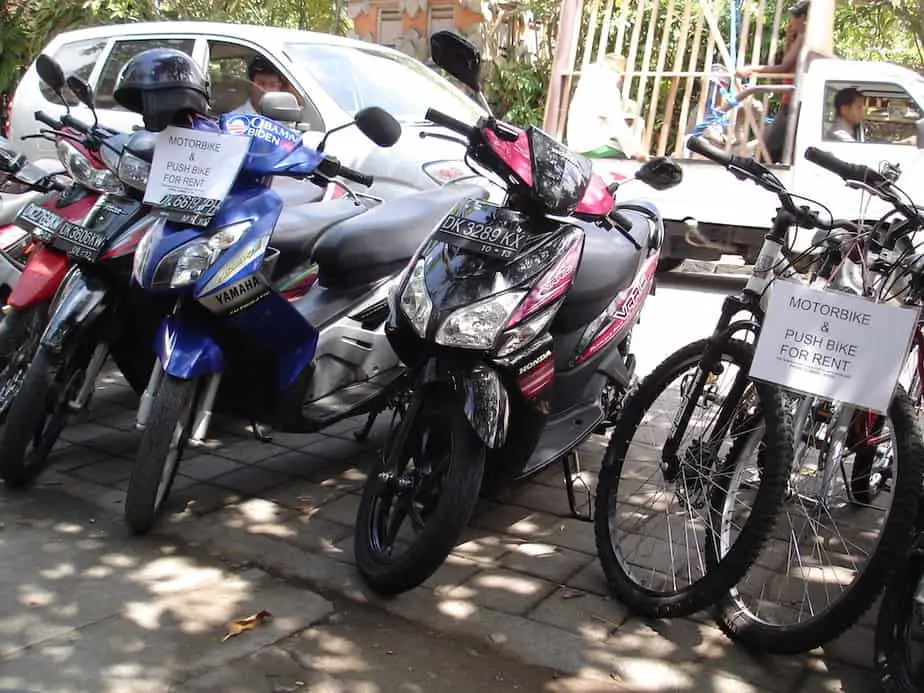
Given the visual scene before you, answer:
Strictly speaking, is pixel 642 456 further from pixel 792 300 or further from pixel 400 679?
pixel 400 679

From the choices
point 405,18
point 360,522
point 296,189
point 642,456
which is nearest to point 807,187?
point 296,189

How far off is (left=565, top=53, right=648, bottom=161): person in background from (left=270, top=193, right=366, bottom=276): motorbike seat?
16.6 ft

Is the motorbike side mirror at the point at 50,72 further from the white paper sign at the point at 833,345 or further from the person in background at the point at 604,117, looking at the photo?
the person in background at the point at 604,117

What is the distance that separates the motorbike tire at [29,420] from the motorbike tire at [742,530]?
2.06 metres

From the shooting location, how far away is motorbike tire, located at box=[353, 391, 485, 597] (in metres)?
2.97

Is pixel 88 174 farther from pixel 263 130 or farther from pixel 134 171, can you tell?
pixel 263 130

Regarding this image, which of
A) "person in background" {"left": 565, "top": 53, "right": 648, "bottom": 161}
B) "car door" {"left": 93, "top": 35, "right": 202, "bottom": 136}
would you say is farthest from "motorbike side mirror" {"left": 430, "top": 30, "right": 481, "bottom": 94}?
"person in background" {"left": 565, "top": 53, "right": 648, "bottom": 161}

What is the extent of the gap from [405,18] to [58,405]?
13.8 m

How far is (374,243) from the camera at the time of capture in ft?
13.7

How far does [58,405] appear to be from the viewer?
12.8 feet

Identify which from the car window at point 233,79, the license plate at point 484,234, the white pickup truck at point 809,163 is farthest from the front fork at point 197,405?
the white pickup truck at point 809,163

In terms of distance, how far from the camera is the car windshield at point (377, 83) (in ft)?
22.0

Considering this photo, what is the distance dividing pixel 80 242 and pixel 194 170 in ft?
1.85

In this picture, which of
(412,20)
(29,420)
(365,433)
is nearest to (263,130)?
(29,420)
